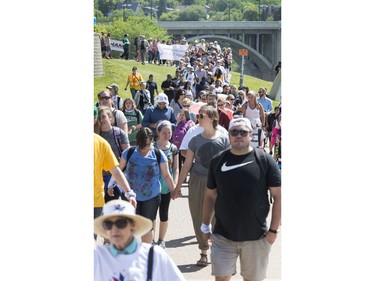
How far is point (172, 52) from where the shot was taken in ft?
96.9

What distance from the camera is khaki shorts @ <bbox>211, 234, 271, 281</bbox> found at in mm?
6383

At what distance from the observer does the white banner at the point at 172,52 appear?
29.0m

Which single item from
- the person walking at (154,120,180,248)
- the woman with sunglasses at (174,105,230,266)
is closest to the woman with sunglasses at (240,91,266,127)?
the person walking at (154,120,180,248)

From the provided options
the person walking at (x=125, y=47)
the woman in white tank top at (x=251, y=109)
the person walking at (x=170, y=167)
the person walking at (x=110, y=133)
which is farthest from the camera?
the person walking at (x=125, y=47)

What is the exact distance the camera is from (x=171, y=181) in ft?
27.0

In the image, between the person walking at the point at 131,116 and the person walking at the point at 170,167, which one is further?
the person walking at the point at 131,116

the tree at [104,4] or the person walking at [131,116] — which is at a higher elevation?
the tree at [104,4]

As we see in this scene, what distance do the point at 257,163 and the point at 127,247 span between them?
1.84 meters

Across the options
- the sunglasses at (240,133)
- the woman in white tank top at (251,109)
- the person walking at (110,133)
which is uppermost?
the sunglasses at (240,133)

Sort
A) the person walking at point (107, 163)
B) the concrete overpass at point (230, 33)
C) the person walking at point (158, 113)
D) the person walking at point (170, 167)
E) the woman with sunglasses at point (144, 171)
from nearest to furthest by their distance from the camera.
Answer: the person walking at point (107, 163) < the woman with sunglasses at point (144, 171) < the person walking at point (170, 167) < the person walking at point (158, 113) < the concrete overpass at point (230, 33)

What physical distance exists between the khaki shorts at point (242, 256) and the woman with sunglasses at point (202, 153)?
1832 mm

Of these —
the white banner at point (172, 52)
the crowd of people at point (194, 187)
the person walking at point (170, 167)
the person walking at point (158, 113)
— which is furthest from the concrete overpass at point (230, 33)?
the person walking at point (170, 167)

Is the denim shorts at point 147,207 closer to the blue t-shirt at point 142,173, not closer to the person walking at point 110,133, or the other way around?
the blue t-shirt at point 142,173
